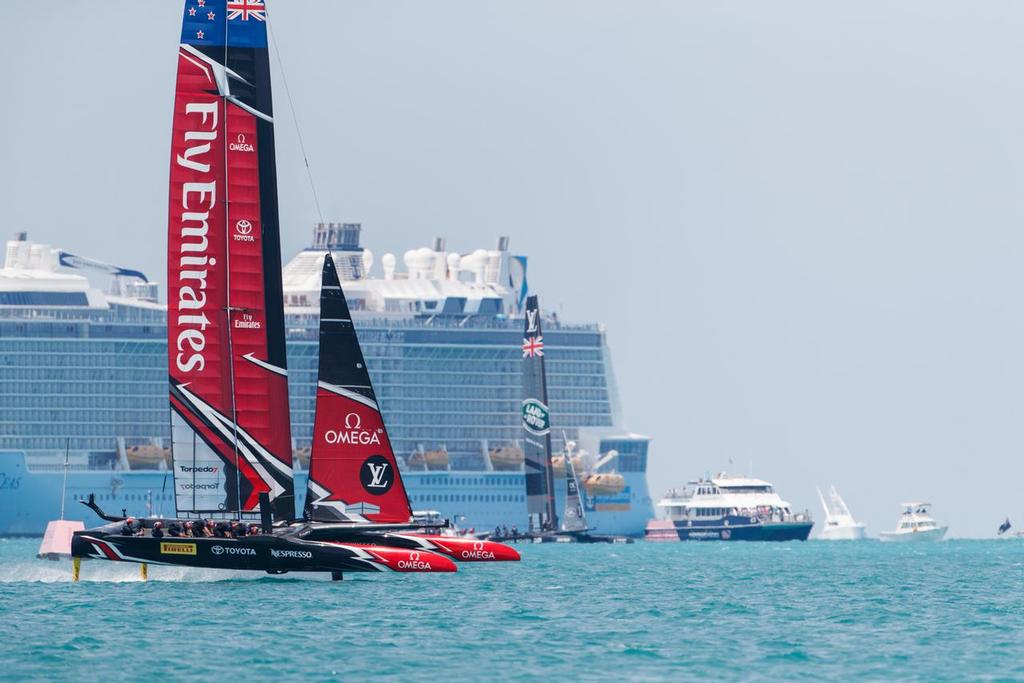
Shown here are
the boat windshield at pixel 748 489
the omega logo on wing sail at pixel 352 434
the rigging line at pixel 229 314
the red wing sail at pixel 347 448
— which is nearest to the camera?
the rigging line at pixel 229 314

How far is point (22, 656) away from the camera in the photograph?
118 feet

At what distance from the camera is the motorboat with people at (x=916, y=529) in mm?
167625

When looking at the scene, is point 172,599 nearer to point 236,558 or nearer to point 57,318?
point 236,558

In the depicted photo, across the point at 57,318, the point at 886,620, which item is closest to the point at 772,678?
the point at 886,620

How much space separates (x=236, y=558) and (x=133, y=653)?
40.5 ft

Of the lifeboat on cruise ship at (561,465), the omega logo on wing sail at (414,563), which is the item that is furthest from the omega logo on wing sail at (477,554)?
the lifeboat on cruise ship at (561,465)

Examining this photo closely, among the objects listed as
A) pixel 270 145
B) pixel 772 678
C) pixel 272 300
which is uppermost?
pixel 270 145

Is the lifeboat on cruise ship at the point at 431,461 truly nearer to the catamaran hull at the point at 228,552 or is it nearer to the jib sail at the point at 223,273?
the jib sail at the point at 223,273

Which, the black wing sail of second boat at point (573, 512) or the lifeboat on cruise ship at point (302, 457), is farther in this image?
the lifeboat on cruise ship at point (302, 457)

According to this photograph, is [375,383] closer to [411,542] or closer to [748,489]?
[748,489]

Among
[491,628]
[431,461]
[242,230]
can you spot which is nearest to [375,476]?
[242,230]

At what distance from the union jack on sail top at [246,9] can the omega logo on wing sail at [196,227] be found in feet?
6.96

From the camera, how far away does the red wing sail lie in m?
56.1

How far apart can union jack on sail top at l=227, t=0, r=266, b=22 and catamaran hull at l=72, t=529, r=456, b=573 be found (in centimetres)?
1080
